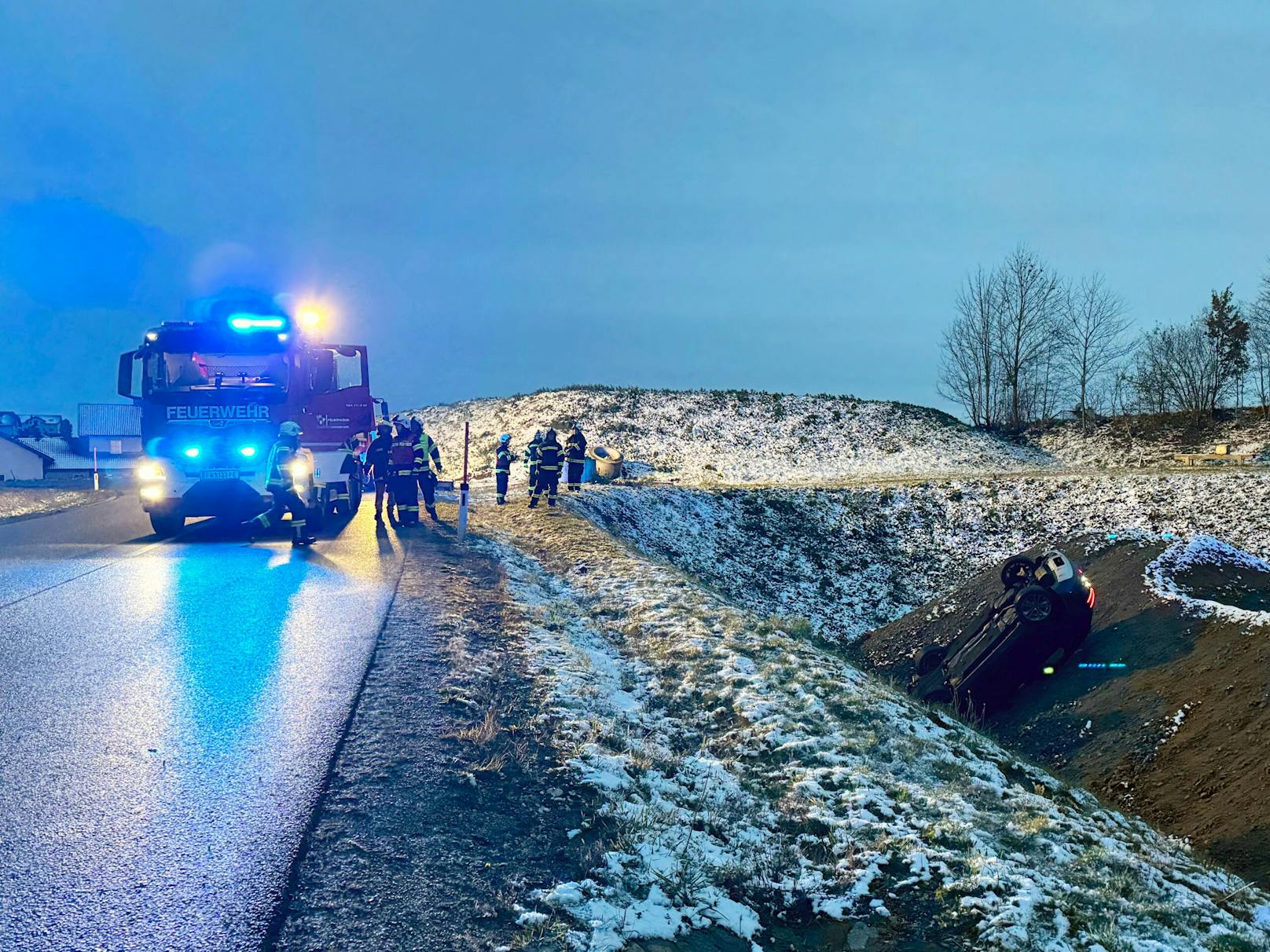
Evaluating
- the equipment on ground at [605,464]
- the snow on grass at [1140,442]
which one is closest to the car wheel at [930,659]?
the equipment on ground at [605,464]

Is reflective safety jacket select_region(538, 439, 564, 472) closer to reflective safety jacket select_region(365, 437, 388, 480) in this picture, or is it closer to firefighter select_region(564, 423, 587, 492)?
firefighter select_region(564, 423, 587, 492)

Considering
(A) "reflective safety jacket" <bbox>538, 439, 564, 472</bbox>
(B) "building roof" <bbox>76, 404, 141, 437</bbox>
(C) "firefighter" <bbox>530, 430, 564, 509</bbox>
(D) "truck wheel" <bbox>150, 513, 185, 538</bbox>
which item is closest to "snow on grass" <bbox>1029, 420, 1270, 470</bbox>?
(C) "firefighter" <bbox>530, 430, 564, 509</bbox>

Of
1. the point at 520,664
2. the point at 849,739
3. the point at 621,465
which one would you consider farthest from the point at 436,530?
the point at 621,465

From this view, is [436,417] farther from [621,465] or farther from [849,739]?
[849,739]

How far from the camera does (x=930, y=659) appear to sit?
38.5 ft

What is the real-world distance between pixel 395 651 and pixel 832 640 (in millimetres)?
11685

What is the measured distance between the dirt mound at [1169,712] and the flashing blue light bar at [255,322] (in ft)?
42.2

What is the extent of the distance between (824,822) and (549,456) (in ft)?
49.2

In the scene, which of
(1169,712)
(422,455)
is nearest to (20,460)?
(422,455)

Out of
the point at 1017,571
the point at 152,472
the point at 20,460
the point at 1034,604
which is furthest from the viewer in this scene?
the point at 20,460

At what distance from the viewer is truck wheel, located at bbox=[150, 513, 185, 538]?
48.3 feet

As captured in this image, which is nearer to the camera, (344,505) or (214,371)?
(214,371)

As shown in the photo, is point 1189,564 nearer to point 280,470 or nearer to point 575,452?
point 280,470

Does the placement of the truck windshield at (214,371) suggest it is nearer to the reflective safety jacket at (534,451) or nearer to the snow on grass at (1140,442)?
the reflective safety jacket at (534,451)
